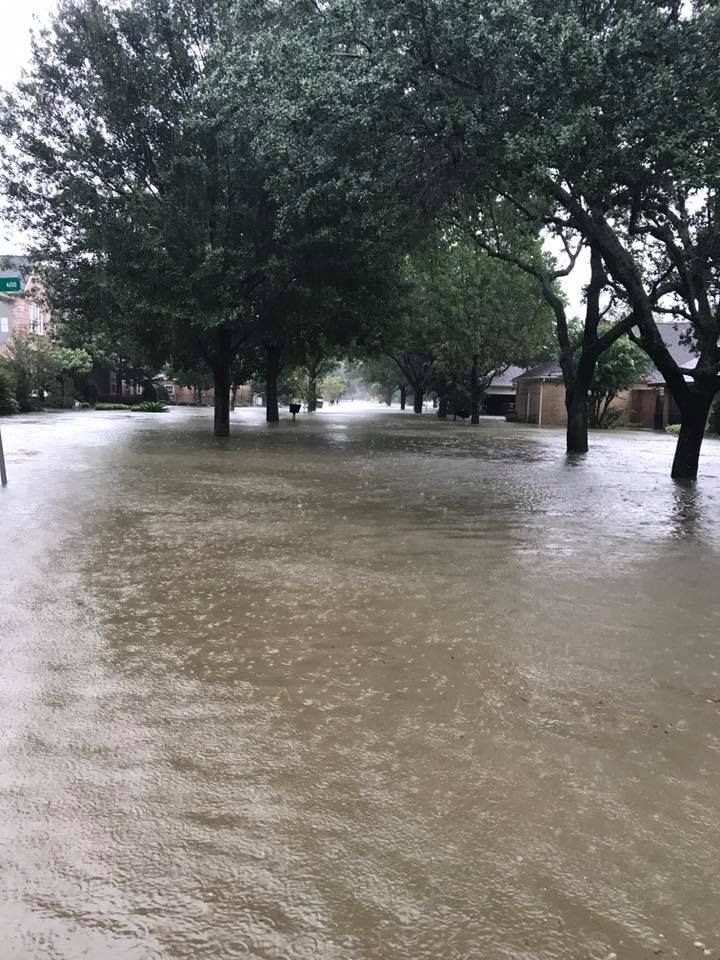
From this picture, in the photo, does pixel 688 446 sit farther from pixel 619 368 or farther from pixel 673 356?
pixel 673 356

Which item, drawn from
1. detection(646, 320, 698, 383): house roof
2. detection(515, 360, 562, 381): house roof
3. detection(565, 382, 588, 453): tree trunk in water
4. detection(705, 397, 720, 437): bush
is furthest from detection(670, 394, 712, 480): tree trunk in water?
detection(515, 360, 562, 381): house roof

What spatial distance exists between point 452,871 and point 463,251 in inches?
1154

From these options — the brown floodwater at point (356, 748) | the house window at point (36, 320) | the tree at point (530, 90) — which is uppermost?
the house window at point (36, 320)

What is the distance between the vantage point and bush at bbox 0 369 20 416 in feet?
117

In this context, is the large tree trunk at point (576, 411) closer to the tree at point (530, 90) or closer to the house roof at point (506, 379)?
the tree at point (530, 90)

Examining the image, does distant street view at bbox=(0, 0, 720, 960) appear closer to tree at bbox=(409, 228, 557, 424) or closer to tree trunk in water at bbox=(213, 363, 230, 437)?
tree trunk in water at bbox=(213, 363, 230, 437)

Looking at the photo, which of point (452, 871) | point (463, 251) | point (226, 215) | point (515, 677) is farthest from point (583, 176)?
point (463, 251)

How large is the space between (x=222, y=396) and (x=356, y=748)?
21.4 metres

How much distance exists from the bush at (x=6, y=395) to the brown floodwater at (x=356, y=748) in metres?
31.2

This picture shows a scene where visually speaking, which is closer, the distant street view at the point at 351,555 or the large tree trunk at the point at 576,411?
the distant street view at the point at 351,555

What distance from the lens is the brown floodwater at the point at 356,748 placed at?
2387mm

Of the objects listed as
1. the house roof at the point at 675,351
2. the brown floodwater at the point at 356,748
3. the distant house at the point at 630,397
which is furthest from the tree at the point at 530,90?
the distant house at the point at 630,397

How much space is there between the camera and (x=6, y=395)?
36.3 metres

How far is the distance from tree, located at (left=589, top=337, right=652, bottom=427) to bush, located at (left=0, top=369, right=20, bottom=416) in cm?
2947
